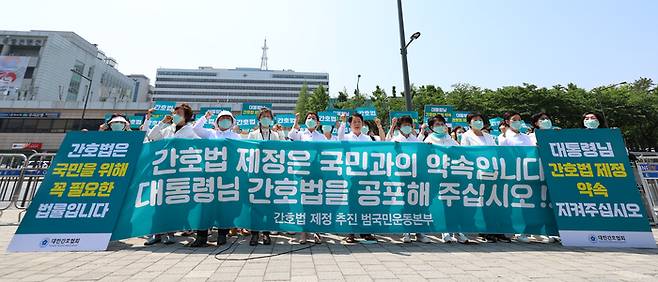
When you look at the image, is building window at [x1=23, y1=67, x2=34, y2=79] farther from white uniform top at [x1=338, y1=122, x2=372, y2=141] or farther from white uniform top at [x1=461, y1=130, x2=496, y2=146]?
white uniform top at [x1=461, y1=130, x2=496, y2=146]

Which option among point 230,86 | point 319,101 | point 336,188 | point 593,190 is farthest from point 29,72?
point 593,190

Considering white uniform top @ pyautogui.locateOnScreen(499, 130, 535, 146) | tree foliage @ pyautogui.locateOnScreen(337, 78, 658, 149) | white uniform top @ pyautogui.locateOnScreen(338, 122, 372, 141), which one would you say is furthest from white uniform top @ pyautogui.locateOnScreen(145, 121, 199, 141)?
tree foliage @ pyautogui.locateOnScreen(337, 78, 658, 149)

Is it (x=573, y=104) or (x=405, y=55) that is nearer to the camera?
(x=405, y=55)

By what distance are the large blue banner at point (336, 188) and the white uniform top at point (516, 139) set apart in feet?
2.36

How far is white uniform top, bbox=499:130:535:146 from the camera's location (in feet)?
18.5

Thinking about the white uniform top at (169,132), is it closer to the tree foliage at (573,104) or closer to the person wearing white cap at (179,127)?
the person wearing white cap at (179,127)

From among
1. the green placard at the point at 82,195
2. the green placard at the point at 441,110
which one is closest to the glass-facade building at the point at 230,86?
the green placard at the point at 441,110

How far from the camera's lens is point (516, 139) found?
5.71 meters

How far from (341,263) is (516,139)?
14.0ft

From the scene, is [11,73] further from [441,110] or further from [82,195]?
[441,110]

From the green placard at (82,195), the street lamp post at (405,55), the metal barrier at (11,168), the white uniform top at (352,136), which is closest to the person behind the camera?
the green placard at (82,195)

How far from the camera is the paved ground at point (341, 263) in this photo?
3076 mm

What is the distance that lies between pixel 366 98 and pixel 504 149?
32.6 metres

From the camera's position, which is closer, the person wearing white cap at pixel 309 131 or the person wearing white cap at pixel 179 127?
the person wearing white cap at pixel 179 127
